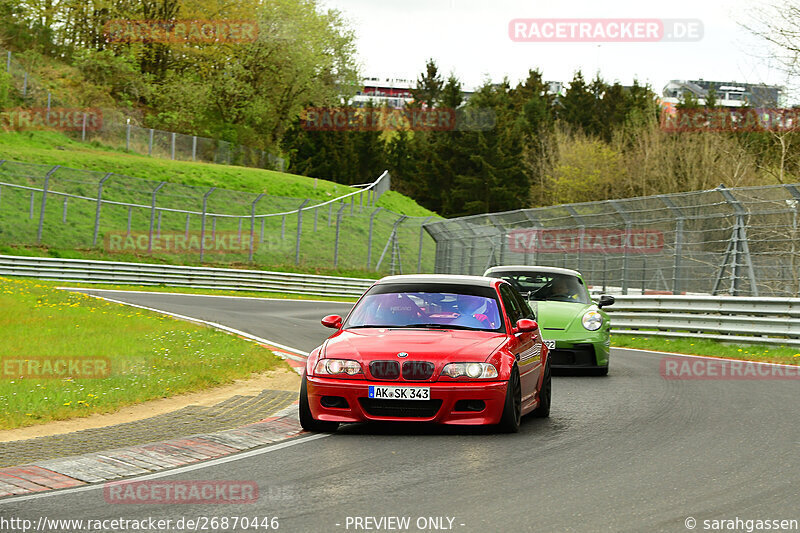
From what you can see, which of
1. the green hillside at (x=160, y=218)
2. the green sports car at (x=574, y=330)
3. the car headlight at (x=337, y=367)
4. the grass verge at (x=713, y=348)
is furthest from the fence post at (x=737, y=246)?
the green hillside at (x=160, y=218)

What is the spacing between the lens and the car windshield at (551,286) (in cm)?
1541

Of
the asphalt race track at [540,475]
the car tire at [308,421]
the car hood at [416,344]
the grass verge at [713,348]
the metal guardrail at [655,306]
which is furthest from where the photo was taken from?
the metal guardrail at [655,306]

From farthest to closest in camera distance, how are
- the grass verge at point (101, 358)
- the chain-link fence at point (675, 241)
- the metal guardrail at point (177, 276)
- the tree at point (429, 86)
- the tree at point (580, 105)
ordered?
the tree at point (429, 86) < the tree at point (580, 105) < the metal guardrail at point (177, 276) < the chain-link fence at point (675, 241) < the grass verge at point (101, 358)

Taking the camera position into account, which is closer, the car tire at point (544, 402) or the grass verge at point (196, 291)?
the car tire at point (544, 402)

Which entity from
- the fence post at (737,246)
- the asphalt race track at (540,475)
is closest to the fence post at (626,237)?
the fence post at (737,246)

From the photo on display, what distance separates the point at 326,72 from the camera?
79.2 m

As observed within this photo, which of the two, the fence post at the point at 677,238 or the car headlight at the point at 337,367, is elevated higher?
the fence post at the point at 677,238

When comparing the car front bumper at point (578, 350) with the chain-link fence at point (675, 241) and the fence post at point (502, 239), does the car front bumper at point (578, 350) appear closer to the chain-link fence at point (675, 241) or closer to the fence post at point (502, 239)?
the chain-link fence at point (675, 241)

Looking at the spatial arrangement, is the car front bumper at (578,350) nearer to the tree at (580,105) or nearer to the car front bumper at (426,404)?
the car front bumper at (426,404)

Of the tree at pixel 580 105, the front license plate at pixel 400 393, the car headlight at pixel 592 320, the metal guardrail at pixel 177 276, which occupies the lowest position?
the metal guardrail at pixel 177 276

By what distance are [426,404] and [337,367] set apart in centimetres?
81

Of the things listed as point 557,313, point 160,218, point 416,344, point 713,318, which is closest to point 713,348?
point 713,318

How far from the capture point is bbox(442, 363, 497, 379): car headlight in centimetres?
872

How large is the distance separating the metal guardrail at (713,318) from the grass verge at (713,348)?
123 millimetres
